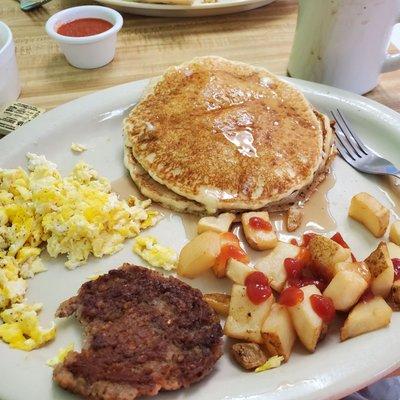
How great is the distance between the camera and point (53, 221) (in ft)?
5.71

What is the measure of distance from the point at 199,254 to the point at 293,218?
0.44 meters

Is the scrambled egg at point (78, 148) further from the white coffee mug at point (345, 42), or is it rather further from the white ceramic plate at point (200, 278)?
the white coffee mug at point (345, 42)

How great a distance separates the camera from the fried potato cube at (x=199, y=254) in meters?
1.64

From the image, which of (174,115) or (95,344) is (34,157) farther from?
(95,344)

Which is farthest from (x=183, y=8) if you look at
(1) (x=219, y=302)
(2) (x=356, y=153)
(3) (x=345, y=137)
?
(1) (x=219, y=302)

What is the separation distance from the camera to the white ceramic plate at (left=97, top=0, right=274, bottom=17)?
308cm

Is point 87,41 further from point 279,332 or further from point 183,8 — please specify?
point 279,332

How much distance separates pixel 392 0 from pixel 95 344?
1924 mm

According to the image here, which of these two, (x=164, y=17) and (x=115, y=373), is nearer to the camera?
(x=115, y=373)

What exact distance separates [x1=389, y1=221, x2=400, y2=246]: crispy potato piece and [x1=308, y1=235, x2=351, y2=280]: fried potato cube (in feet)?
0.92

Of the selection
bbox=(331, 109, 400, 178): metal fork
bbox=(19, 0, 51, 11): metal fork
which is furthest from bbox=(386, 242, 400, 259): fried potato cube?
bbox=(19, 0, 51, 11): metal fork

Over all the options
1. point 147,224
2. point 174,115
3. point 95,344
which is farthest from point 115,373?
point 174,115

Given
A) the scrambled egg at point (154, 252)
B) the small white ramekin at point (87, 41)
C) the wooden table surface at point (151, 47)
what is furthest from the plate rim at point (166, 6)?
the scrambled egg at point (154, 252)

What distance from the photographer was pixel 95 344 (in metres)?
1.34
